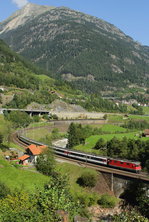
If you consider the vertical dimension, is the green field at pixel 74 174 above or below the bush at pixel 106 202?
above

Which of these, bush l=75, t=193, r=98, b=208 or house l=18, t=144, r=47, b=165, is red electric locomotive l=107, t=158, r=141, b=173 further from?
house l=18, t=144, r=47, b=165

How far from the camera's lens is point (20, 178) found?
173 ft

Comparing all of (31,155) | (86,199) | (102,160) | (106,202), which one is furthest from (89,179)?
(31,155)

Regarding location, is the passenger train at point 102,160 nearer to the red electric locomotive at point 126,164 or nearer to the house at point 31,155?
the red electric locomotive at point 126,164

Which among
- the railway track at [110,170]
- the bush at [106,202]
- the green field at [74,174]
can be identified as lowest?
the bush at [106,202]

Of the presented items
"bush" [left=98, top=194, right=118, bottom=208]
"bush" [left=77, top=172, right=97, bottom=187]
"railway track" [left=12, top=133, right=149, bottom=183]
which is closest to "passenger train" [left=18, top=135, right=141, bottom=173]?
"railway track" [left=12, top=133, right=149, bottom=183]

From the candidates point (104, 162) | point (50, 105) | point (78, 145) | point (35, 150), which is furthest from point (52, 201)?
point (50, 105)

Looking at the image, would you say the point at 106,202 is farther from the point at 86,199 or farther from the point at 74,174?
the point at 74,174

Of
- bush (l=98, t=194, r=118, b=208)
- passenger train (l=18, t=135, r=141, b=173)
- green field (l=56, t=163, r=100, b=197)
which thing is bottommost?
bush (l=98, t=194, r=118, b=208)

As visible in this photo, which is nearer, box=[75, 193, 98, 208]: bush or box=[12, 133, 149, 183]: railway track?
box=[75, 193, 98, 208]: bush

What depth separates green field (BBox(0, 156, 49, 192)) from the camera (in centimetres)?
4859

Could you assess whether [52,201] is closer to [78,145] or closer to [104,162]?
[104,162]

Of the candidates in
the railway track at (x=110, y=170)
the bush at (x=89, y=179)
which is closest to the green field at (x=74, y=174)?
the bush at (x=89, y=179)

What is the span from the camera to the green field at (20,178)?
159ft
